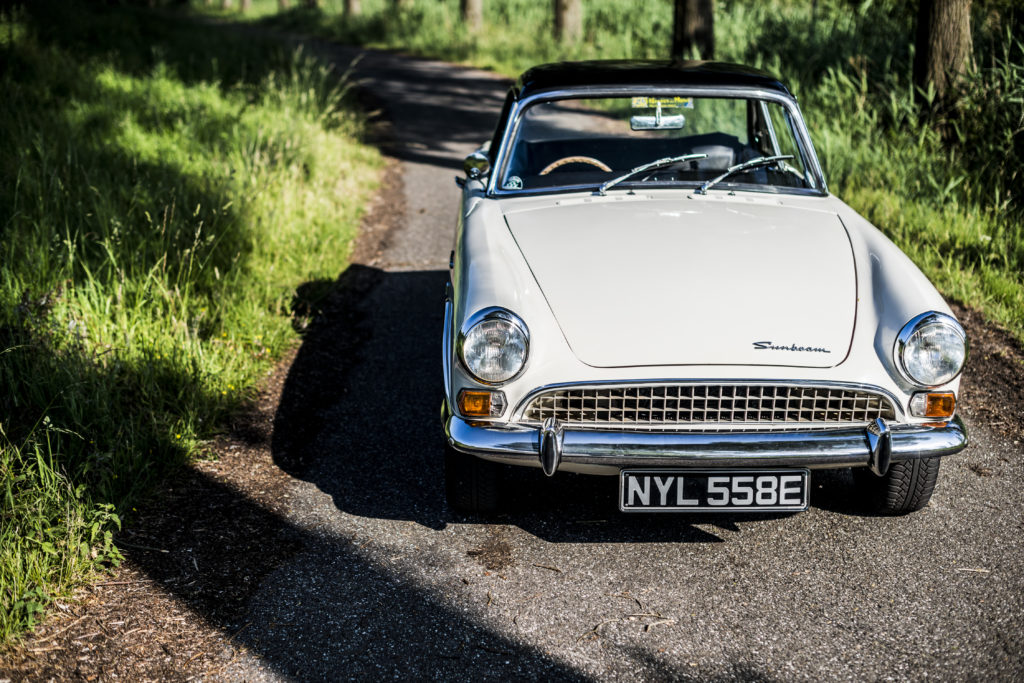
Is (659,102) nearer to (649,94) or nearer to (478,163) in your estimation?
(649,94)

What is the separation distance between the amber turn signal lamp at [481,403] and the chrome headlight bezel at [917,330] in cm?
130

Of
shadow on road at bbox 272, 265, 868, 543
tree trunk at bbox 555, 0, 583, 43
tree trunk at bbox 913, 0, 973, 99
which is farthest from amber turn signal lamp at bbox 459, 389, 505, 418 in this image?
tree trunk at bbox 555, 0, 583, 43

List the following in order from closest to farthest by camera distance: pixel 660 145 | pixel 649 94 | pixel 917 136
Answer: pixel 649 94
pixel 660 145
pixel 917 136

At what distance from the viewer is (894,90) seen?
8078 mm

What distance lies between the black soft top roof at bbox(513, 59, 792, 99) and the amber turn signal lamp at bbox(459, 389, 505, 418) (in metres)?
1.84

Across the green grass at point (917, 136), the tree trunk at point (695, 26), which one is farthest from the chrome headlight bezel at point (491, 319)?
the tree trunk at point (695, 26)

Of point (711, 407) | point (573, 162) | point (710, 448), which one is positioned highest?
point (573, 162)

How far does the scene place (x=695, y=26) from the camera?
1136cm

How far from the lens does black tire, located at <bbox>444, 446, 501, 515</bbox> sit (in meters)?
3.23

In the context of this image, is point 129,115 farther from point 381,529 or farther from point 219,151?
point 381,529

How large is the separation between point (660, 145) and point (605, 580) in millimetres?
2317

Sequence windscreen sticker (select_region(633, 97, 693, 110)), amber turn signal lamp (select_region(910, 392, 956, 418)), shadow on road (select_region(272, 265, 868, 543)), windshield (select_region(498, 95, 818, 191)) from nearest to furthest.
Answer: amber turn signal lamp (select_region(910, 392, 956, 418))
shadow on road (select_region(272, 265, 868, 543))
windshield (select_region(498, 95, 818, 191))
windscreen sticker (select_region(633, 97, 693, 110))

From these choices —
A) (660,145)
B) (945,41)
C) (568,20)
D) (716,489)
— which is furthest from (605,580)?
(568,20)

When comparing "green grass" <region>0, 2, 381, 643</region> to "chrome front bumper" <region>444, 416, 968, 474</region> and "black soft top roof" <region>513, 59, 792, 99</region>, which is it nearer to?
"chrome front bumper" <region>444, 416, 968, 474</region>
